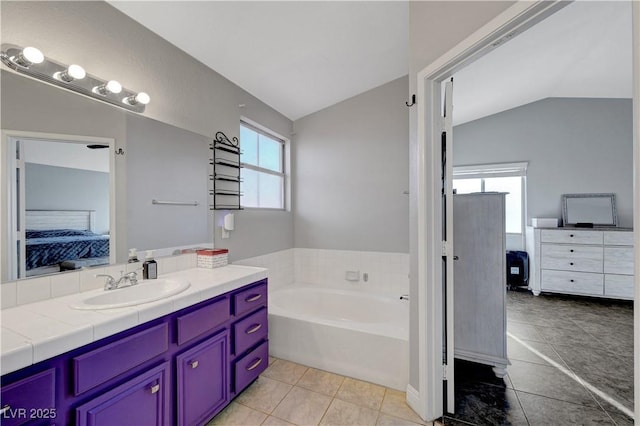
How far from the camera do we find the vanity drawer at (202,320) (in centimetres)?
138

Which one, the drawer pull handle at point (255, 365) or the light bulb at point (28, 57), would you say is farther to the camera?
the drawer pull handle at point (255, 365)

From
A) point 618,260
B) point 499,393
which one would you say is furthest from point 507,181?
point 499,393

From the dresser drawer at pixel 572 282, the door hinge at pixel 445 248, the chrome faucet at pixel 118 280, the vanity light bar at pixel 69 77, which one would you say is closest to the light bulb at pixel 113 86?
the vanity light bar at pixel 69 77

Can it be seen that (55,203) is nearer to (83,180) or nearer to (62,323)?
(83,180)

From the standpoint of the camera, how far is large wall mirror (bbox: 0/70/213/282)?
1.23 meters

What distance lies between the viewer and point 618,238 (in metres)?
3.56

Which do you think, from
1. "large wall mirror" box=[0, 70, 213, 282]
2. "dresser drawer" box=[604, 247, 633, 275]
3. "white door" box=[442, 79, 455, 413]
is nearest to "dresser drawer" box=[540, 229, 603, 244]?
"dresser drawer" box=[604, 247, 633, 275]

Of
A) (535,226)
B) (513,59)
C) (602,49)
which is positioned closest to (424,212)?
(513,59)

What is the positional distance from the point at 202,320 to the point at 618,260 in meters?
5.15

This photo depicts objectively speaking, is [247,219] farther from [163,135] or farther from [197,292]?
[197,292]

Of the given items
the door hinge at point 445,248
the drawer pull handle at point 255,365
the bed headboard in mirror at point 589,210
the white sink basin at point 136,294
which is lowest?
the drawer pull handle at point 255,365

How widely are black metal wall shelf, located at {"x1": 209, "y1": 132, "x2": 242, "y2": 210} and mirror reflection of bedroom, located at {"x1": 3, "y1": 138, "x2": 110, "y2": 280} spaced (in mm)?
845

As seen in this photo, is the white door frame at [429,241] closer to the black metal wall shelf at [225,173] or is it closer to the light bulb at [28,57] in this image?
the black metal wall shelf at [225,173]

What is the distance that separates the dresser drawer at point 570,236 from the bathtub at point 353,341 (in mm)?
2846
